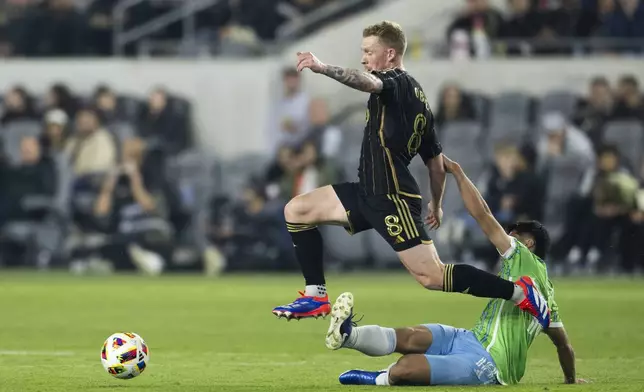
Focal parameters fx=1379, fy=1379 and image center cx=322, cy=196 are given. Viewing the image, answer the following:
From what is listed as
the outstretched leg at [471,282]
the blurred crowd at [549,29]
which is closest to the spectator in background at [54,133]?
the blurred crowd at [549,29]

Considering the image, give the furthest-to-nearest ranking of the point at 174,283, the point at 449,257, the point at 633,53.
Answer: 1. the point at 633,53
2. the point at 449,257
3. the point at 174,283

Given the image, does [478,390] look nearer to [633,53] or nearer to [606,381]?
[606,381]

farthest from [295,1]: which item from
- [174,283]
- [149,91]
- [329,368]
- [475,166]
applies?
[329,368]

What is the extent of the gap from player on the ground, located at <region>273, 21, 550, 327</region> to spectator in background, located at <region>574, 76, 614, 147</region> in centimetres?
1358

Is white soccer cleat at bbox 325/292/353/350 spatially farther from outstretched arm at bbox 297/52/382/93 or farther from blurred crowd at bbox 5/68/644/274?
blurred crowd at bbox 5/68/644/274

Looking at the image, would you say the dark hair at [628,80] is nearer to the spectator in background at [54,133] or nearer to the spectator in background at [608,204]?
the spectator in background at [608,204]

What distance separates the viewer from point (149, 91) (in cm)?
2470

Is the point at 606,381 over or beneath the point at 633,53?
beneath

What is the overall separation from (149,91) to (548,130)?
712 cm

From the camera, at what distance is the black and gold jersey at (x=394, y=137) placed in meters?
9.43

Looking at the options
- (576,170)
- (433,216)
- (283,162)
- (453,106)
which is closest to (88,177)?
(283,162)

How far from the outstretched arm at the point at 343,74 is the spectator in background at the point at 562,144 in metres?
14.0

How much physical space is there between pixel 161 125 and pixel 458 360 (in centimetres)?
1570

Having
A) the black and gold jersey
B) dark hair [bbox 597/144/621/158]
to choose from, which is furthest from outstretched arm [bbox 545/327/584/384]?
dark hair [bbox 597/144/621/158]
